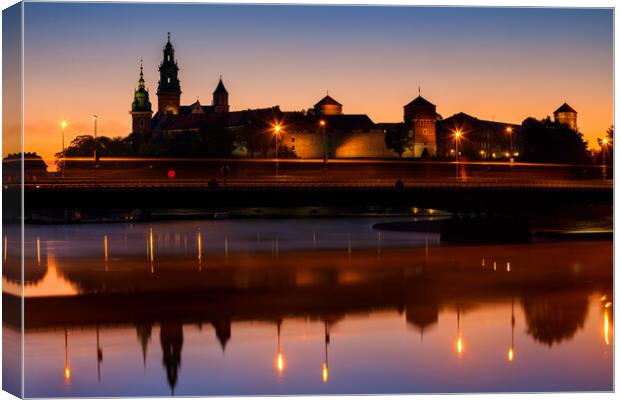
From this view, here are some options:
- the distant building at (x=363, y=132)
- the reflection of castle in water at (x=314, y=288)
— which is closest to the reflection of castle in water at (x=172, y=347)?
the reflection of castle in water at (x=314, y=288)

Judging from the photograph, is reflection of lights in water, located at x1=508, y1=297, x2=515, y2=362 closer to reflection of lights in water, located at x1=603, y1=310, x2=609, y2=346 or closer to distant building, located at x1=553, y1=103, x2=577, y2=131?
reflection of lights in water, located at x1=603, y1=310, x2=609, y2=346

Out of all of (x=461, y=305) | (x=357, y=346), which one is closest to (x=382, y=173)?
(x=461, y=305)

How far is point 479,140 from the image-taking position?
15650 centimetres

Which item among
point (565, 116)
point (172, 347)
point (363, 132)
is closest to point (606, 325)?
point (172, 347)

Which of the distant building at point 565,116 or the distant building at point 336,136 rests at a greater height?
the distant building at point 336,136

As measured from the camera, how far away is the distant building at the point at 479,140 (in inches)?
5605

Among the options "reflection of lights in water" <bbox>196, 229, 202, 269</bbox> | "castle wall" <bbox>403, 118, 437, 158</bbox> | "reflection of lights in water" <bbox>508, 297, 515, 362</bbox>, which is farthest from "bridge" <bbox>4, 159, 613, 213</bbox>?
"castle wall" <bbox>403, 118, 437, 158</bbox>

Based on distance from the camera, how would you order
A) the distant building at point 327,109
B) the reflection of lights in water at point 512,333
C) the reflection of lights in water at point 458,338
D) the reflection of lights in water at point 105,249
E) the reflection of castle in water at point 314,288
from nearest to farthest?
the reflection of lights in water at point 512,333
the reflection of lights in water at point 458,338
the reflection of castle in water at point 314,288
the reflection of lights in water at point 105,249
the distant building at point 327,109

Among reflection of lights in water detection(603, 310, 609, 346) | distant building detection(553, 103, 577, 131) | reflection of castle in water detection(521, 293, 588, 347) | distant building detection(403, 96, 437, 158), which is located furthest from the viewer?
distant building detection(403, 96, 437, 158)

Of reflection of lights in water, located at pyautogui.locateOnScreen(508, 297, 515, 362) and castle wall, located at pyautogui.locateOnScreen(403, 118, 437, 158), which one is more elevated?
castle wall, located at pyautogui.locateOnScreen(403, 118, 437, 158)

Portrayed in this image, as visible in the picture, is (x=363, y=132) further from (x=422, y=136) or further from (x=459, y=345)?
(x=459, y=345)

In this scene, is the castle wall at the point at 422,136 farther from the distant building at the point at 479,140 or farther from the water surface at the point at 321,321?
the water surface at the point at 321,321

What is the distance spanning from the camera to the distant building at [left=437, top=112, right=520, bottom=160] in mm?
142375

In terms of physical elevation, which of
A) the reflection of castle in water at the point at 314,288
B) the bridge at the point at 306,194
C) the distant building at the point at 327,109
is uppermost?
the distant building at the point at 327,109
